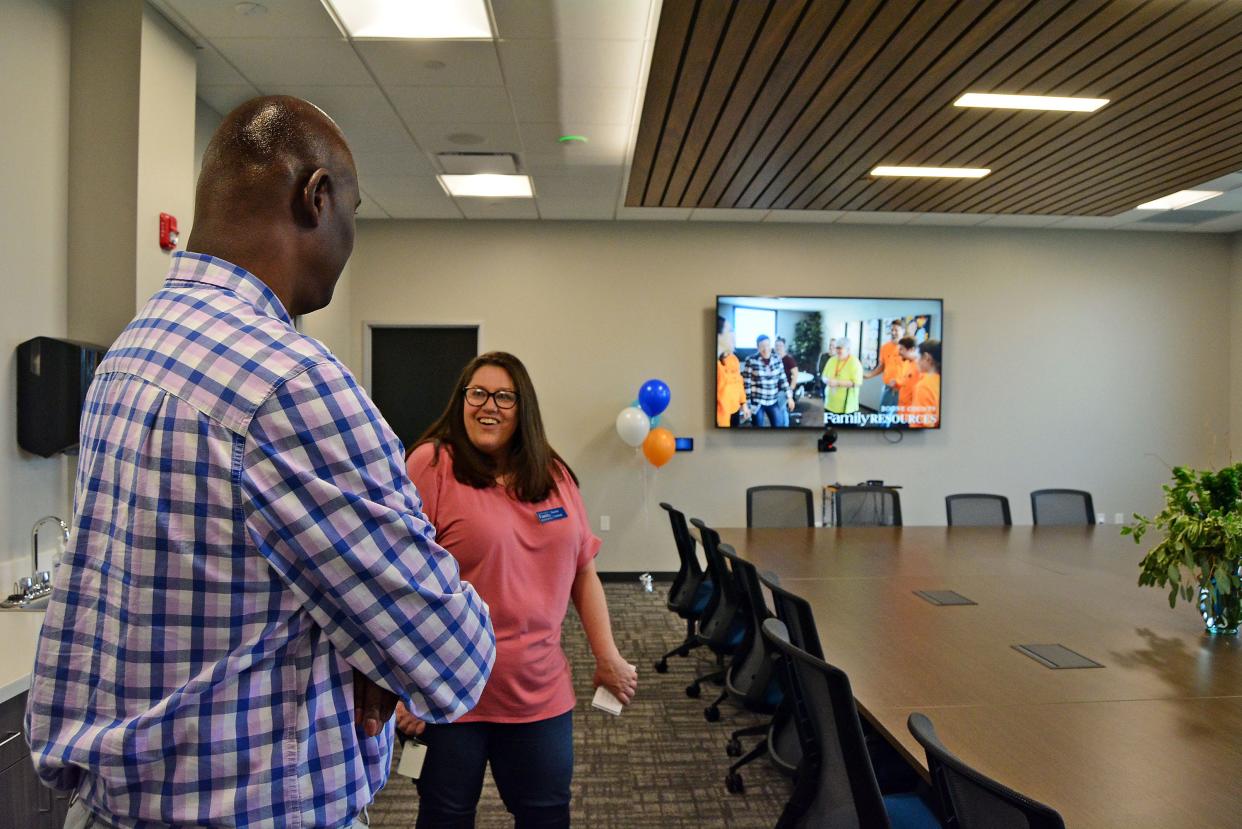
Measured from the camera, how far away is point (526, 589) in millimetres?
1928

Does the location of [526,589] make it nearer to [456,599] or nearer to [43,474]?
[456,599]

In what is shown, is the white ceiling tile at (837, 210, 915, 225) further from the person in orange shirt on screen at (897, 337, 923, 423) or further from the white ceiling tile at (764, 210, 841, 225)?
the person in orange shirt on screen at (897, 337, 923, 423)

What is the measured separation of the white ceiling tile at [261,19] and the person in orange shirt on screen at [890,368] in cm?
526

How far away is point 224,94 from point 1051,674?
4.48m

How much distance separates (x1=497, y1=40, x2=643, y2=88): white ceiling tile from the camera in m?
3.71

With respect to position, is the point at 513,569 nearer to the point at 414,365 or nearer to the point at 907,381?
the point at 414,365

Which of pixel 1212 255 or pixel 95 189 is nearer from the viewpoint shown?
pixel 95 189

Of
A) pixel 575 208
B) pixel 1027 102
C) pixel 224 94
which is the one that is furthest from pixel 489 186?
pixel 1027 102

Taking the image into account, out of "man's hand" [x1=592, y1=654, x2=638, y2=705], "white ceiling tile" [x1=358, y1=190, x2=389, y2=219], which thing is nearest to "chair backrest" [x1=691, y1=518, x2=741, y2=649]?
"man's hand" [x1=592, y1=654, x2=638, y2=705]

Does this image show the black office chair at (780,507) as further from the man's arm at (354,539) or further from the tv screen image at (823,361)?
the man's arm at (354,539)

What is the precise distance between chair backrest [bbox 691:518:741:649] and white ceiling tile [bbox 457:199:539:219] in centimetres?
354

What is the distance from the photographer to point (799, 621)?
2332mm

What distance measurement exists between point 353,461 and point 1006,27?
326 centimetres

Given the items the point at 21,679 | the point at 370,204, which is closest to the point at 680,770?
the point at 21,679
